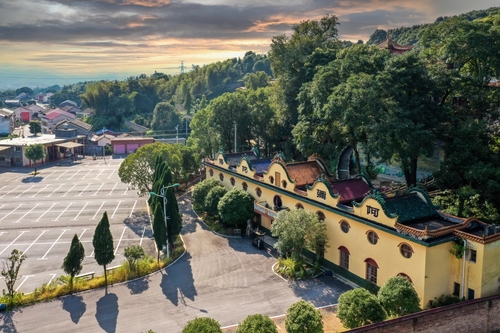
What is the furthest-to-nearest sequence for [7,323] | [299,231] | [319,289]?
[299,231], [319,289], [7,323]

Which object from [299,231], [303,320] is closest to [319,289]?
[299,231]

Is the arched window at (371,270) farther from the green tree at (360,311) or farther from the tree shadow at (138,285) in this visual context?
the tree shadow at (138,285)

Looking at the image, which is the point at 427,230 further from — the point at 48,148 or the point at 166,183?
the point at 48,148

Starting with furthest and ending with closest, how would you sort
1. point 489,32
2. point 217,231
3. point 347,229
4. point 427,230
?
point 217,231 < point 489,32 < point 347,229 < point 427,230

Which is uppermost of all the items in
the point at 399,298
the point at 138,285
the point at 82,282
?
the point at 399,298

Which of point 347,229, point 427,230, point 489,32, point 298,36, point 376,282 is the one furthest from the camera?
point 298,36

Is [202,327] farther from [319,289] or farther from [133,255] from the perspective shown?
[133,255]

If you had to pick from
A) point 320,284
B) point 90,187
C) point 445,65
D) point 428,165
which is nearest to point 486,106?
point 445,65
